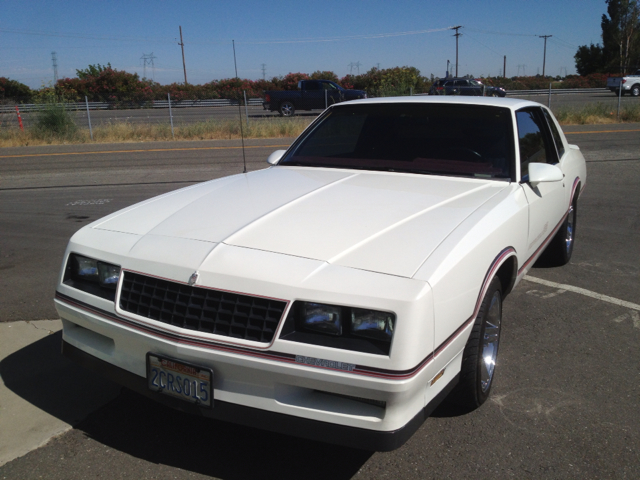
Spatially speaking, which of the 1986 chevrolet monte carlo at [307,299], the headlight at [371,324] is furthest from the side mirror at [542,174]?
the headlight at [371,324]

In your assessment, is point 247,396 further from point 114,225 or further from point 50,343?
point 50,343

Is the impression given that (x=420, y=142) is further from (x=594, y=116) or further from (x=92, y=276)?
(x=594, y=116)

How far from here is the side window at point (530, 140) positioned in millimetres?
3984

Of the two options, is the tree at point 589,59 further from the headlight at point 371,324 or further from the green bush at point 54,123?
the headlight at point 371,324

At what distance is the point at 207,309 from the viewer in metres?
2.36

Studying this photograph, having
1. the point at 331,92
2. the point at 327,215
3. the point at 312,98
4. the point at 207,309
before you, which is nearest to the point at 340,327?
the point at 207,309

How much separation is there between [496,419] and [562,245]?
2778mm

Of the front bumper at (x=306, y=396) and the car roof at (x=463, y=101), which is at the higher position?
the car roof at (x=463, y=101)

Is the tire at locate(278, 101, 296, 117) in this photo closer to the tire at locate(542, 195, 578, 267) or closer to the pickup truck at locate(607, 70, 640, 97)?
the tire at locate(542, 195, 578, 267)

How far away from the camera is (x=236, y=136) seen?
19.8 metres

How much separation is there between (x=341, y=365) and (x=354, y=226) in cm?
82

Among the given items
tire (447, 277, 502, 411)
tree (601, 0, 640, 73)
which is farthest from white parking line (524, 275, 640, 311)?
tree (601, 0, 640, 73)

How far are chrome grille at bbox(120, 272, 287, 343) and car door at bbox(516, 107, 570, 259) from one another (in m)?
2.07

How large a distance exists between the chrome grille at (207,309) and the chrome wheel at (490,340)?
1253mm
